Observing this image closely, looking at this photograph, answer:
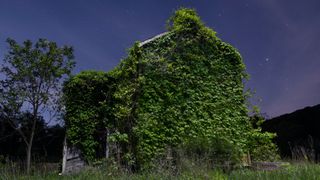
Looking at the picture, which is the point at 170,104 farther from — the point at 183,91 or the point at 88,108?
the point at 88,108

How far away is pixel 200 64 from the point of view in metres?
12.0

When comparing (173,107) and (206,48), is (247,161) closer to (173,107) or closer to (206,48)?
(173,107)

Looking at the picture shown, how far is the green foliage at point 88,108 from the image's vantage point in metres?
11.7

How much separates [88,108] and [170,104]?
112 inches

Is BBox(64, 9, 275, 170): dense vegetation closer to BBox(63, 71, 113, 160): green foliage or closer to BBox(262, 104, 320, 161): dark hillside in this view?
BBox(63, 71, 113, 160): green foliage

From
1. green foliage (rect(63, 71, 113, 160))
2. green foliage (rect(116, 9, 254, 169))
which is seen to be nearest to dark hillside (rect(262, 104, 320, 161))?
green foliage (rect(116, 9, 254, 169))

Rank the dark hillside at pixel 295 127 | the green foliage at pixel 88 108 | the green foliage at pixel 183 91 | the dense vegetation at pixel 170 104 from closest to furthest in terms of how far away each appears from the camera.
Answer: the dense vegetation at pixel 170 104 → the green foliage at pixel 183 91 → the green foliage at pixel 88 108 → the dark hillside at pixel 295 127

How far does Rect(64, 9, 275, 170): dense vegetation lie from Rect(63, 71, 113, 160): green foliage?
1.2 inches

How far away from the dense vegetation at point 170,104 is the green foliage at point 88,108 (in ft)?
0.10

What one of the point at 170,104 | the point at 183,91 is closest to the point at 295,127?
the point at 183,91

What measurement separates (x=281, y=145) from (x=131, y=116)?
335 inches

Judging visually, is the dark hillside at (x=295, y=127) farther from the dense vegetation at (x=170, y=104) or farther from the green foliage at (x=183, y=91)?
the green foliage at (x=183, y=91)

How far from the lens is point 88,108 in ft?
39.5

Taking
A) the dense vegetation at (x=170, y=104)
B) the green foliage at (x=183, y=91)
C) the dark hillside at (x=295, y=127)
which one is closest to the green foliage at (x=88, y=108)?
the dense vegetation at (x=170, y=104)
